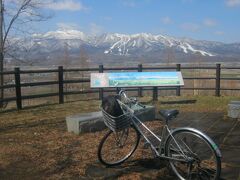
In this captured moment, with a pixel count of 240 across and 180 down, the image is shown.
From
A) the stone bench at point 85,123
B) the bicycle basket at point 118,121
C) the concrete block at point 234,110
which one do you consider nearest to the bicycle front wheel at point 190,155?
the bicycle basket at point 118,121

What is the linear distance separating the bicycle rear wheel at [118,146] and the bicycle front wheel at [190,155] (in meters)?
0.87

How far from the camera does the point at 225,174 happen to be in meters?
5.46

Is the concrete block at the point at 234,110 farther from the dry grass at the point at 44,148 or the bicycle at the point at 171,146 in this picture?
the bicycle at the point at 171,146

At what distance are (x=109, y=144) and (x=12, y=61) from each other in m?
13.0

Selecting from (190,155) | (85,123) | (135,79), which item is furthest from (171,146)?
(135,79)

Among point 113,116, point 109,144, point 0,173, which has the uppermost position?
point 113,116

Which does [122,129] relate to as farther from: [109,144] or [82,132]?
[82,132]

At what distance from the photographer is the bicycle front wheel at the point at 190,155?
Result: 16.1 feet

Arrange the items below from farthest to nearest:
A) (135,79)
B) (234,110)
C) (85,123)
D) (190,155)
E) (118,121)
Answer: (135,79) < (234,110) < (85,123) < (118,121) < (190,155)

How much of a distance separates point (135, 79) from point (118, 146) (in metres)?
7.12

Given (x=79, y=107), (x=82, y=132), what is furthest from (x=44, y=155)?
(x=79, y=107)

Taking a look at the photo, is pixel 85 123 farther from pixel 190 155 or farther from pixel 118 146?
pixel 190 155

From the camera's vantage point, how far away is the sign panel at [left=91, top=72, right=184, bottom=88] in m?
12.8

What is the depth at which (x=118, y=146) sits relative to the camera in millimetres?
6070
